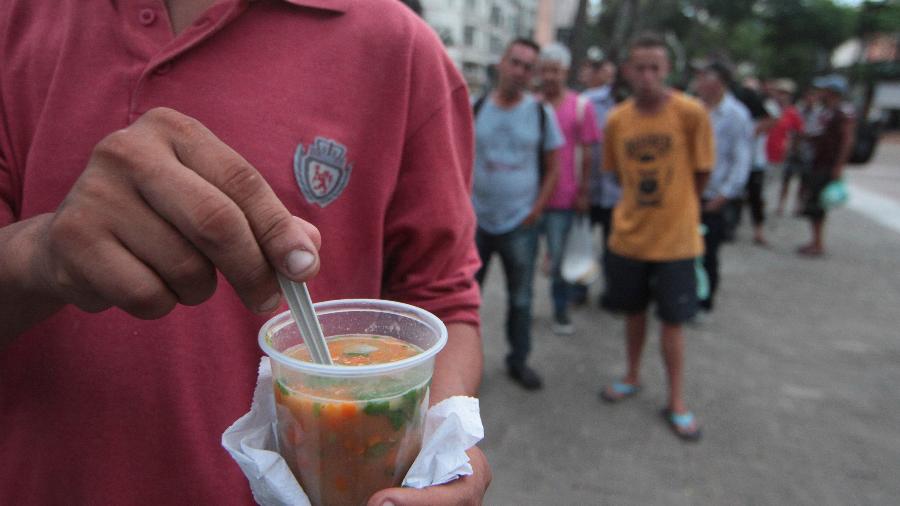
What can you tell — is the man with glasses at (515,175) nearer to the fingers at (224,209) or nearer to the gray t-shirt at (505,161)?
the gray t-shirt at (505,161)

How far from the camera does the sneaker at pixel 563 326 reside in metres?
5.08

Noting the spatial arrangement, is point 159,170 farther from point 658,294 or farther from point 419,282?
point 658,294

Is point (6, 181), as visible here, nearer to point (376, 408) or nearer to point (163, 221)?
point (163, 221)

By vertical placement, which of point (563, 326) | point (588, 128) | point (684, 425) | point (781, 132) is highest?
point (588, 128)

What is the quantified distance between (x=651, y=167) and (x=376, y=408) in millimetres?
3270

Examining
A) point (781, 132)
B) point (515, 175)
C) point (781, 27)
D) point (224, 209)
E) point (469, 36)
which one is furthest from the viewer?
point (781, 27)

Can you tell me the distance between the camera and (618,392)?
397 cm

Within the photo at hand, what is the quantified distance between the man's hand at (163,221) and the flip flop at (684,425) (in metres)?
3.35

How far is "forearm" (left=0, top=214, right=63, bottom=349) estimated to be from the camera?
757mm

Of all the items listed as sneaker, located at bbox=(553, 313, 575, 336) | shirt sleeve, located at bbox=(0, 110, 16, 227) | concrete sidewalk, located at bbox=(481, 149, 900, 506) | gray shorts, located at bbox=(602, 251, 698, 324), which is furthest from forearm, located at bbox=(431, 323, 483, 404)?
sneaker, located at bbox=(553, 313, 575, 336)

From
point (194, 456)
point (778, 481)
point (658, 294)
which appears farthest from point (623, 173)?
point (194, 456)

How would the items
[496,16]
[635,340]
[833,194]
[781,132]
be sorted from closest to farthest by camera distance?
[635,340] < [833,194] < [781,132] < [496,16]

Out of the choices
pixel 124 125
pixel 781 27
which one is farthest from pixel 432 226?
pixel 781 27

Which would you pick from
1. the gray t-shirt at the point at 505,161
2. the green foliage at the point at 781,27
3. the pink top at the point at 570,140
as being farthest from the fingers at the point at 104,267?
the green foliage at the point at 781,27
